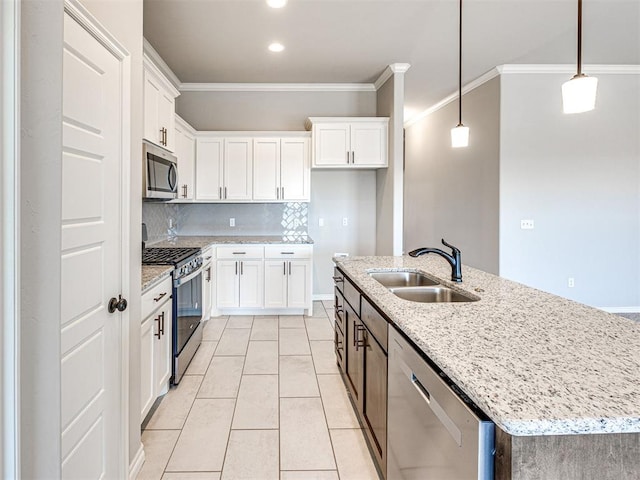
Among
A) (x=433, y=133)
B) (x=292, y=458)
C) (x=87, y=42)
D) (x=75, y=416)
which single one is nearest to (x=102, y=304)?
(x=75, y=416)

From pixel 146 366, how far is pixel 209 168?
3.09 meters

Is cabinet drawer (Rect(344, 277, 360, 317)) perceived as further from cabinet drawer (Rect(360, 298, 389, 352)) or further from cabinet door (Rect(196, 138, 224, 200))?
cabinet door (Rect(196, 138, 224, 200))

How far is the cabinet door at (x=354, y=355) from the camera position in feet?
7.11

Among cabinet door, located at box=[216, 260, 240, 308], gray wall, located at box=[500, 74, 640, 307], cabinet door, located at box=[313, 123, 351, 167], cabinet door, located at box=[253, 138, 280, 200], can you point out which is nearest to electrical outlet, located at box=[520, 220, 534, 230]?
gray wall, located at box=[500, 74, 640, 307]

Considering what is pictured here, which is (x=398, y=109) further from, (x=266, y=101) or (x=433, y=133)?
(x=433, y=133)

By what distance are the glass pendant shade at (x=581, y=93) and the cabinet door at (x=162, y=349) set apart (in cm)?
253

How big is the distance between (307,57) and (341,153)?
3.79ft

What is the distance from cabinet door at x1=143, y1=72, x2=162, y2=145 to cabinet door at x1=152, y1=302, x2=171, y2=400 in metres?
1.42

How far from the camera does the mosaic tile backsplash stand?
5.11 metres

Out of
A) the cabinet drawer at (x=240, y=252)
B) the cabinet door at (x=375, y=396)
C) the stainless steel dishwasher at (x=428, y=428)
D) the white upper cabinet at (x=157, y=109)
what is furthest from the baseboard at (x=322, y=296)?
the stainless steel dishwasher at (x=428, y=428)

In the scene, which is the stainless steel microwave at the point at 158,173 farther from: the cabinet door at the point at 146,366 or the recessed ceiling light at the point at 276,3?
the recessed ceiling light at the point at 276,3

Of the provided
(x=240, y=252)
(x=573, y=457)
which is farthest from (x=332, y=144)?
(x=573, y=457)

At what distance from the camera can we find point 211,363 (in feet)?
10.7

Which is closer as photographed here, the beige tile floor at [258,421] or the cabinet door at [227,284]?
the beige tile floor at [258,421]
